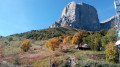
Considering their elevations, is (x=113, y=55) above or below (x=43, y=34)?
below

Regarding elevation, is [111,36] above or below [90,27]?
below

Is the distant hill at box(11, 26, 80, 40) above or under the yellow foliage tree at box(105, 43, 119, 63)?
above

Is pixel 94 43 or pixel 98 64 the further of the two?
pixel 94 43

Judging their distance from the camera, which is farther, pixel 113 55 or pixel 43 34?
pixel 43 34

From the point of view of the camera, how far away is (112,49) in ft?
71.2

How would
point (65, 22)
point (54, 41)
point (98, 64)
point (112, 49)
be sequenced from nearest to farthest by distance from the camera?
1. point (98, 64)
2. point (112, 49)
3. point (54, 41)
4. point (65, 22)

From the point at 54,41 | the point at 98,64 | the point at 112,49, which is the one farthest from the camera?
the point at 54,41

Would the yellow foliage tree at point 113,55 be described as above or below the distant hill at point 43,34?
below

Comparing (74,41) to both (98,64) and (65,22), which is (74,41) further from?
(65,22)

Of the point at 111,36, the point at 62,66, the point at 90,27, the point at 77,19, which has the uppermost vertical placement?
the point at 77,19

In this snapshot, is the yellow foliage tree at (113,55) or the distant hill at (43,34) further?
the distant hill at (43,34)

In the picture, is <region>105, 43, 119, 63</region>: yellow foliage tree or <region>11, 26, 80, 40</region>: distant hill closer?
<region>105, 43, 119, 63</region>: yellow foliage tree

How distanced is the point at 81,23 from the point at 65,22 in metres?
30.3

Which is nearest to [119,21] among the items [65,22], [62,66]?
[62,66]
